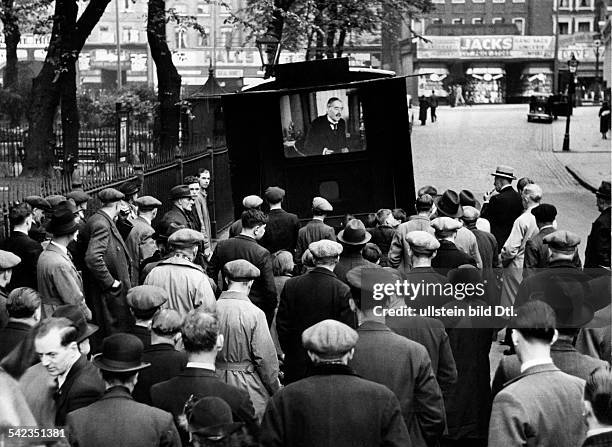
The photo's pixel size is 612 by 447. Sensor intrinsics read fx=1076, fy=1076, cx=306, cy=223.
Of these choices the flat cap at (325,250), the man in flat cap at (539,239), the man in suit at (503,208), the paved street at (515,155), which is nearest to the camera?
the flat cap at (325,250)

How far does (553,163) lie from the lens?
121 ft

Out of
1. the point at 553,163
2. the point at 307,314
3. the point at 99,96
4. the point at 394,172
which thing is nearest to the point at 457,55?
the point at 99,96

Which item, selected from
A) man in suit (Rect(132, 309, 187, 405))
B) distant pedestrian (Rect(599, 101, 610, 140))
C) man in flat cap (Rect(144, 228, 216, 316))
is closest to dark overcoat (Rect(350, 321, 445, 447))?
man in suit (Rect(132, 309, 187, 405))

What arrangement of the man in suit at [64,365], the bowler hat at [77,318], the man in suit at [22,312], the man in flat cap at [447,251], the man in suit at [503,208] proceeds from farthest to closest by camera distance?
the man in suit at [503,208] < the man in flat cap at [447,251] < the man in suit at [22,312] < the bowler hat at [77,318] < the man in suit at [64,365]

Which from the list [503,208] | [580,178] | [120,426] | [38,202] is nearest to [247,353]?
[120,426]

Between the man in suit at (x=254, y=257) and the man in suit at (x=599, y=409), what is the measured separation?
469 cm

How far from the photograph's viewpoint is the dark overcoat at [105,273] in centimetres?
1009

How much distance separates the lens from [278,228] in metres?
11.6

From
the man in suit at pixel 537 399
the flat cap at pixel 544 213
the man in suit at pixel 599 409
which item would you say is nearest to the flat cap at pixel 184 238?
the man in suit at pixel 537 399

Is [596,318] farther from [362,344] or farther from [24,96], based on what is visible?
[24,96]

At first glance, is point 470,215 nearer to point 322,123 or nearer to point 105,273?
point 105,273

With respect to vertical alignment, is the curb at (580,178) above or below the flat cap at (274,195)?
below

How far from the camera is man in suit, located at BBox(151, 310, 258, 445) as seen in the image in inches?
225

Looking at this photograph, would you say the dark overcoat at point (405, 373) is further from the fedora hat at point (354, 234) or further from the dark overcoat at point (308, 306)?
the fedora hat at point (354, 234)
